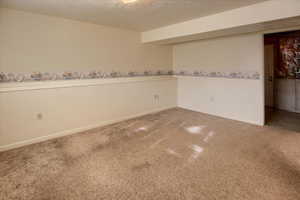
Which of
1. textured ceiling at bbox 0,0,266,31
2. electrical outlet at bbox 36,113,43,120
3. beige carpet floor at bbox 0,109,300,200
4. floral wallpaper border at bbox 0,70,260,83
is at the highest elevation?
textured ceiling at bbox 0,0,266,31

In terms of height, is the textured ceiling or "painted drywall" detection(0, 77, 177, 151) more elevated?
the textured ceiling

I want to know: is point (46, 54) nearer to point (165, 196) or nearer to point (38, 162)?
point (38, 162)

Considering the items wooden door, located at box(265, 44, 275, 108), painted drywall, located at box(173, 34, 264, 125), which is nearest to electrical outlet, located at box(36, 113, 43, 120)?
painted drywall, located at box(173, 34, 264, 125)

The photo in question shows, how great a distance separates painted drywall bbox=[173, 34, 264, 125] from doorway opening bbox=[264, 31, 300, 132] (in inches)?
29.1

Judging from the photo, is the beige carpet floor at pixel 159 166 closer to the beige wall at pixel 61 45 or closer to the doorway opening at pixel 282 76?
the beige wall at pixel 61 45

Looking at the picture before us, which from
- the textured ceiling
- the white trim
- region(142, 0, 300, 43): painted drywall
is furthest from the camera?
the white trim

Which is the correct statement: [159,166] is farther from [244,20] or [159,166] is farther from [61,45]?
[61,45]

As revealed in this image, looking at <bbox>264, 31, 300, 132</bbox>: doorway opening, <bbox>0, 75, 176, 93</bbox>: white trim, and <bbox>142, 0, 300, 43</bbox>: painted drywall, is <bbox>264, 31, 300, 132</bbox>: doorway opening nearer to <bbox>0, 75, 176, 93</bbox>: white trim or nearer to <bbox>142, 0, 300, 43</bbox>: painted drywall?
<bbox>142, 0, 300, 43</bbox>: painted drywall

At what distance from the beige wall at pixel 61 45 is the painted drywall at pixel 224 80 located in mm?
1445

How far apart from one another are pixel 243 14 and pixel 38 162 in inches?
143

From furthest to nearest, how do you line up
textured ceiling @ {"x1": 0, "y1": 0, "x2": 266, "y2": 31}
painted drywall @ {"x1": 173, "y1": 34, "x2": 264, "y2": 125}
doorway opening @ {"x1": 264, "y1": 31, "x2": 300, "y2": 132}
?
doorway opening @ {"x1": 264, "y1": 31, "x2": 300, "y2": 132} → painted drywall @ {"x1": 173, "y1": 34, "x2": 264, "y2": 125} → textured ceiling @ {"x1": 0, "y1": 0, "x2": 266, "y2": 31}

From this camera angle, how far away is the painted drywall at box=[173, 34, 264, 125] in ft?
11.8

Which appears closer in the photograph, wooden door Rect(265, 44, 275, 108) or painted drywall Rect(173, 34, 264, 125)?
painted drywall Rect(173, 34, 264, 125)

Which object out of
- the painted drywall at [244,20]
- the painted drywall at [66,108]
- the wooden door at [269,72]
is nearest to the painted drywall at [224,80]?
the painted drywall at [244,20]
